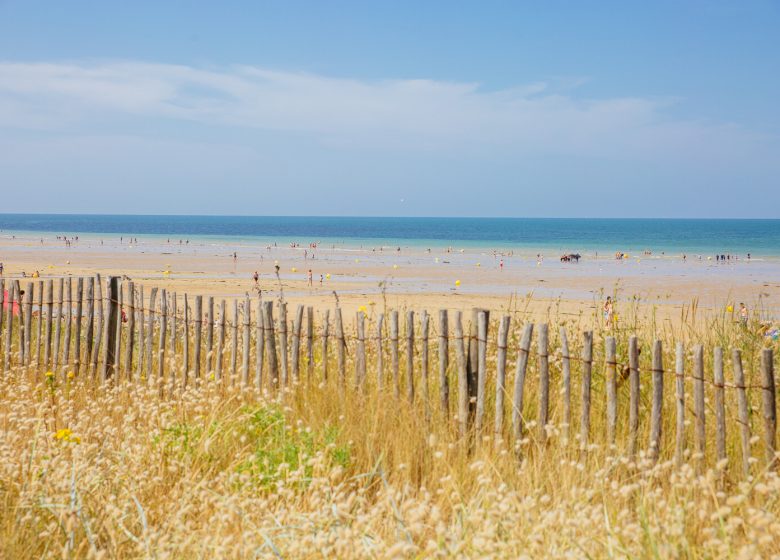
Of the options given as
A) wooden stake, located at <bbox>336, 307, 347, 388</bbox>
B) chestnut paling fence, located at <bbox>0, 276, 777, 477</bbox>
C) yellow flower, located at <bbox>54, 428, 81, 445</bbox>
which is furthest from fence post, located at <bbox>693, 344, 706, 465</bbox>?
yellow flower, located at <bbox>54, 428, 81, 445</bbox>

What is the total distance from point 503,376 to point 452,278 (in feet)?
99.6

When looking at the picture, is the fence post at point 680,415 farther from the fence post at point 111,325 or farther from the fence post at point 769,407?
the fence post at point 111,325

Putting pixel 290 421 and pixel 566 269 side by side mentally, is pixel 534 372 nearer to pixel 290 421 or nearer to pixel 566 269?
pixel 290 421

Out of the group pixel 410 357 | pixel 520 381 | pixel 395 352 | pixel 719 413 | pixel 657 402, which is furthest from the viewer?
pixel 395 352

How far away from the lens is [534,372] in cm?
666

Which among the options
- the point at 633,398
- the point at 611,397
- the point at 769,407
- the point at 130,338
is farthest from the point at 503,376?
the point at 130,338

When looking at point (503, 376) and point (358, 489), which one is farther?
point (503, 376)

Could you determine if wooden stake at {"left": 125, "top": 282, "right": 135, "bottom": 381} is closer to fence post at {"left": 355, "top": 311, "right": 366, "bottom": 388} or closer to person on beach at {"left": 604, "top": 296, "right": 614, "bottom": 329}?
fence post at {"left": 355, "top": 311, "right": 366, "bottom": 388}

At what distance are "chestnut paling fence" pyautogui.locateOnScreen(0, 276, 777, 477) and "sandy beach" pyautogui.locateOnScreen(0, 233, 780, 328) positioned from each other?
34.7 feet

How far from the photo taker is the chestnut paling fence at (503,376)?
15.5 feet

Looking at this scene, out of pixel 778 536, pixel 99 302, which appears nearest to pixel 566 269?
pixel 99 302

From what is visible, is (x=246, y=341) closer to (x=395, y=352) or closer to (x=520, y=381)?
(x=395, y=352)

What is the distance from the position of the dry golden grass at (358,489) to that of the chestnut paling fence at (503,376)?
7 cm

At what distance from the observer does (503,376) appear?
5484mm
